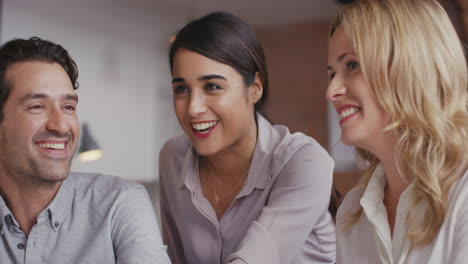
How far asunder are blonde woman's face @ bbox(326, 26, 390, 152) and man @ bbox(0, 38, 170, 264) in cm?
71

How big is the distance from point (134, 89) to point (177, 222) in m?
4.10

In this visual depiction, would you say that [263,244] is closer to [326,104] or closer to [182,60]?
[182,60]

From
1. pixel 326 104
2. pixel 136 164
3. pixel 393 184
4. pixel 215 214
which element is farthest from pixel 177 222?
pixel 326 104

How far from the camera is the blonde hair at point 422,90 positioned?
130 cm

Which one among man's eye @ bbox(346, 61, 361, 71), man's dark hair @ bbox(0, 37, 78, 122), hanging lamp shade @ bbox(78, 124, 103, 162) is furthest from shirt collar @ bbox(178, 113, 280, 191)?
hanging lamp shade @ bbox(78, 124, 103, 162)

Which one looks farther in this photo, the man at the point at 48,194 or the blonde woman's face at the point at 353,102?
the man at the point at 48,194

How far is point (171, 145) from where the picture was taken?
2.29 m

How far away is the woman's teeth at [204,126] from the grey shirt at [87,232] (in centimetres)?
31

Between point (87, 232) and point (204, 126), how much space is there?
522 mm

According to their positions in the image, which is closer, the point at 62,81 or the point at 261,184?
the point at 62,81

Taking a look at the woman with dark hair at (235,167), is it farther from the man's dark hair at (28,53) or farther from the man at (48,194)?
the man's dark hair at (28,53)

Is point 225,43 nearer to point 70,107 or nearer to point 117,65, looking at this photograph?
point 70,107

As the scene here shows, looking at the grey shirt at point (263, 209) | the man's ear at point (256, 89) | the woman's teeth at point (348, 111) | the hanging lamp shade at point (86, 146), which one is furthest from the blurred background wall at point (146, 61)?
the woman's teeth at point (348, 111)

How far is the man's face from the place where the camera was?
178cm
